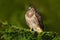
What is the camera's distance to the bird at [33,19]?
2556 millimetres

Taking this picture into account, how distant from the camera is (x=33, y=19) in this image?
2.66 m

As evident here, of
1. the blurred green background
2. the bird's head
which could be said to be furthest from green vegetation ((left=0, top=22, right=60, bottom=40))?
the blurred green background

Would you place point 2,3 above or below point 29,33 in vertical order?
above

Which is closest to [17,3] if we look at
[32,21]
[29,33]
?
[32,21]

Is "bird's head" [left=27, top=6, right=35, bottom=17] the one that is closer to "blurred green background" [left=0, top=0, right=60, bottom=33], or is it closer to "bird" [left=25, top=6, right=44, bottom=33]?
"bird" [left=25, top=6, right=44, bottom=33]

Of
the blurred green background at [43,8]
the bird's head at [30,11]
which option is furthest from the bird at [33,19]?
the blurred green background at [43,8]

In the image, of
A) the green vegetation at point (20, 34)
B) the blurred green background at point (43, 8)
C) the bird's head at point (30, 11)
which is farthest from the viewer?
the blurred green background at point (43, 8)

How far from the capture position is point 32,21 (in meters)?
2.67

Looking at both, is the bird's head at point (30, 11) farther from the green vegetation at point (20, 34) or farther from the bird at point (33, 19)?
the green vegetation at point (20, 34)

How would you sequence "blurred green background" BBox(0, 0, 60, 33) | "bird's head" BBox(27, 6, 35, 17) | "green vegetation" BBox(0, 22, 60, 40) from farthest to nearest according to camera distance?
"blurred green background" BBox(0, 0, 60, 33), "bird's head" BBox(27, 6, 35, 17), "green vegetation" BBox(0, 22, 60, 40)

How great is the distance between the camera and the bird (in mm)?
2556

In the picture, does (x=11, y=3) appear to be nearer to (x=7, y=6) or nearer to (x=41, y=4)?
(x=7, y=6)

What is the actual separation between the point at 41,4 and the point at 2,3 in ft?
1.75

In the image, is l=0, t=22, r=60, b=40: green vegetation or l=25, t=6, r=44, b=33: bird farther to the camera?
l=25, t=6, r=44, b=33: bird
